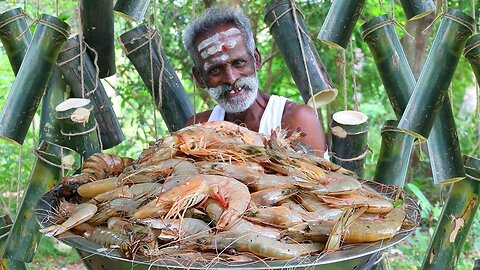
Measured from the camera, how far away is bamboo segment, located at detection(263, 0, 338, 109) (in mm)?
2266

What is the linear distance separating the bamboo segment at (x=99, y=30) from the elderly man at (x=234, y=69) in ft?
1.01

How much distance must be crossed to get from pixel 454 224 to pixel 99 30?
1.50 m

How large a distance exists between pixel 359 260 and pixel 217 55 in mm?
1146

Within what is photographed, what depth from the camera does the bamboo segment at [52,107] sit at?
2.24m

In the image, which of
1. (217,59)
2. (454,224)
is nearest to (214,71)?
(217,59)

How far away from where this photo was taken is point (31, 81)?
2.01 metres

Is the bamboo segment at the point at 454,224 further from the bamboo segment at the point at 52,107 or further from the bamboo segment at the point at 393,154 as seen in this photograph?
the bamboo segment at the point at 52,107

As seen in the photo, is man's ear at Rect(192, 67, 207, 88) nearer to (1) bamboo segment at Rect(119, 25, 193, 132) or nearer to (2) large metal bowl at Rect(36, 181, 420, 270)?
(1) bamboo segment at Rect(119, 25, 193, 132)

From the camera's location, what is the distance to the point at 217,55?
233cm

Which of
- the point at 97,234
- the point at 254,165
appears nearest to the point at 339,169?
the point at 254,165

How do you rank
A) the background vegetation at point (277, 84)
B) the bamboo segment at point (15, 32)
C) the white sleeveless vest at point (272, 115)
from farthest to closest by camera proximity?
the background vegetation at point (277, 84) < the white sleeveless vest at point (272, 115) < the bamboo segment at point (15, 32)

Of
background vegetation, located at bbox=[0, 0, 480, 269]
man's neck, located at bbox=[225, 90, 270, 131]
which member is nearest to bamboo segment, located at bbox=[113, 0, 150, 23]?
man's neck, located at bbox=[225, 90, 270, 131]

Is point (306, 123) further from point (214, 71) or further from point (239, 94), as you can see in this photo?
point (214, 71)

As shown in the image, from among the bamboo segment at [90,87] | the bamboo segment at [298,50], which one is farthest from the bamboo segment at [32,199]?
the bamboo segment at [298,50]
